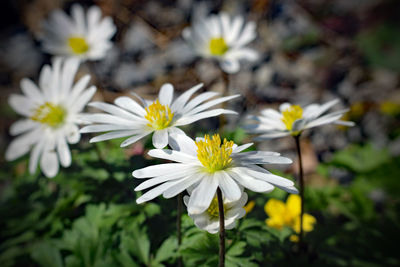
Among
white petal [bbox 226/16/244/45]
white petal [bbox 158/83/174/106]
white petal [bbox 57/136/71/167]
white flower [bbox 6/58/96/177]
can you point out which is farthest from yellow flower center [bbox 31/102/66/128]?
white petal [bbox 226/16/244/45]

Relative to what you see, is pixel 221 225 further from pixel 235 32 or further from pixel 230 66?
pixel 235 32

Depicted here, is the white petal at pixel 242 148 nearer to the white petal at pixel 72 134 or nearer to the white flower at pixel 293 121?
the white flower at pixel 293 121

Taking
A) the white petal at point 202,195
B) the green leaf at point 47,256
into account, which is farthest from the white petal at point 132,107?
the green leaf at point 47,256

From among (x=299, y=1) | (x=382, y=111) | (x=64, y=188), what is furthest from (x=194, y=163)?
(x=299, y=1)

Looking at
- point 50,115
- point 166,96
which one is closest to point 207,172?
point 166,96

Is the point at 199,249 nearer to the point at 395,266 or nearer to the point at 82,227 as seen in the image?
the point at 82,227

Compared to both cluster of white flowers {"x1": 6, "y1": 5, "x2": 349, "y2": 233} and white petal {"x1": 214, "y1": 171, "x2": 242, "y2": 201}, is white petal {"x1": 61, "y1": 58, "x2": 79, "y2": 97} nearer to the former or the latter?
cluster of white flowers {"x1": 6, "y1": 5, "x2": 349, "y2": 233}
